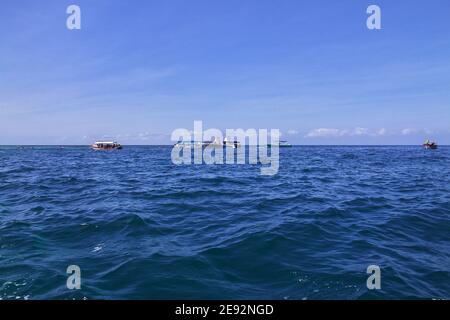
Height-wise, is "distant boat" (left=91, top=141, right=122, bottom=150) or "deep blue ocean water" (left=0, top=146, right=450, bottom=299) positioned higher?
"distant boat" (left=91, top=141, right=122, bottom=150)

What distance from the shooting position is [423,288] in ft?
25.2

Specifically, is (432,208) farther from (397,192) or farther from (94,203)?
(94,203)

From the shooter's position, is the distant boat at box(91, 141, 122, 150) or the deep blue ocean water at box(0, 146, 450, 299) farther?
the distant boat at box(91, 141, 122, 150)

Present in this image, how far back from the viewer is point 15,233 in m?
11.9

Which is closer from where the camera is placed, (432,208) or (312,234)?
(312,234)

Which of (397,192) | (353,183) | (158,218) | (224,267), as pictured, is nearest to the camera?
(224,267)

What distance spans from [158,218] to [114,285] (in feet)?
21.3

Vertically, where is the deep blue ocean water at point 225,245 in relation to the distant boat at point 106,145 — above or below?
below

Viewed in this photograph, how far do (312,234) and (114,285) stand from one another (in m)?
7.43

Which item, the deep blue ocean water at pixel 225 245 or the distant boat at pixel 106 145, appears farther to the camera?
the distant boat at pixel 106 145

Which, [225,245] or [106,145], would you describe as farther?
[106,145]
